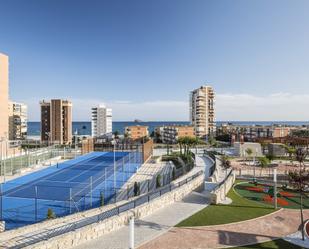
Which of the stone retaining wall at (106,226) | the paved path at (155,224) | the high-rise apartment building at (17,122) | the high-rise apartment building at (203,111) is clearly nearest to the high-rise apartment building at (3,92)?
the high-rise apartment building at (17,122)

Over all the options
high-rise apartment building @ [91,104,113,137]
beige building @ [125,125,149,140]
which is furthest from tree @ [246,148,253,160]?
high-rise apartment building @ [91,104,113,137]

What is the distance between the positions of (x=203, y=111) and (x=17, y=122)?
5972 centimetres

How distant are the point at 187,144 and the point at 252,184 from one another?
21.1 m

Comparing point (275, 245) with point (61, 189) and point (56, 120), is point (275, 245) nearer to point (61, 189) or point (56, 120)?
point (61, 189)

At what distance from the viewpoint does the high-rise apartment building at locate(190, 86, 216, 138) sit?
8688cm

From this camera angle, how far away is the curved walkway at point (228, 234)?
35.9 ft

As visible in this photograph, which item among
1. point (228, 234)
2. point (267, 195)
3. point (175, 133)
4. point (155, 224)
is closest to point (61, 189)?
point (155, 224)

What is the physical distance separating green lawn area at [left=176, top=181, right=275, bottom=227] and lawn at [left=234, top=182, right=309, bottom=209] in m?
1.74

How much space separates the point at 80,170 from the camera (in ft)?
109

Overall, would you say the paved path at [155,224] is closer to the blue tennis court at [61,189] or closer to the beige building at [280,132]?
the blue tennis court at [61,189]

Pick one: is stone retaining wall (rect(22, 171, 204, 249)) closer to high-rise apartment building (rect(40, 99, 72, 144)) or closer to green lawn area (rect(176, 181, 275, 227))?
green lawn area (rect(176, 181, 275, 227))

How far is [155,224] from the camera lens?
13.2 metres

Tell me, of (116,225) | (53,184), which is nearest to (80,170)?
(53,184)

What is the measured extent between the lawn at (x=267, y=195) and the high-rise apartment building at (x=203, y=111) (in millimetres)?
62853
